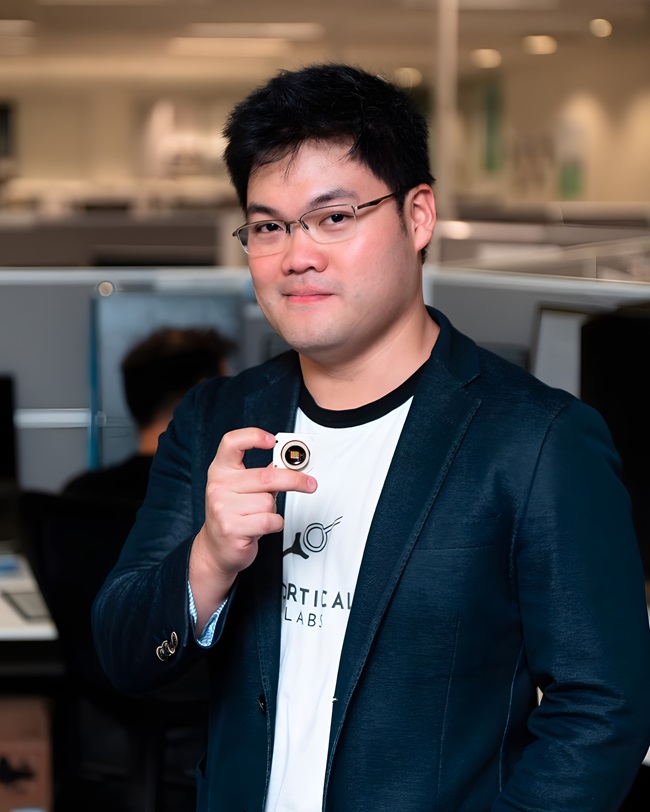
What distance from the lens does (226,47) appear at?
1270cm

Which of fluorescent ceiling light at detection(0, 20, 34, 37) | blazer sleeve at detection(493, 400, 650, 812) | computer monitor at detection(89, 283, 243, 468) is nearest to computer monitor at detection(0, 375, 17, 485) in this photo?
computer monitor at detection(89, 283, 243, 468)

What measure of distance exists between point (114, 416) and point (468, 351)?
188 cm

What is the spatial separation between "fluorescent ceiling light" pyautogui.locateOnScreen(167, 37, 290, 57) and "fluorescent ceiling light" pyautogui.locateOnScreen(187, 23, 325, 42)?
0.27 metres

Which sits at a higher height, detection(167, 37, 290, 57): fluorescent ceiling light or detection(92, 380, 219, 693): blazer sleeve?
detection(167, 37, 290, 57): fluorescent ceiling light

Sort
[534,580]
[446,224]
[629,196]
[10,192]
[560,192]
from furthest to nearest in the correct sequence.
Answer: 1. [10,192]
2. [560,192]
3. [629,196]
4. [446,224]
5. [534,580]

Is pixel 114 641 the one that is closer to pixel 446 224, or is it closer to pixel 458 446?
pixel 458 446

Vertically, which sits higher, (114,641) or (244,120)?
(244,120)

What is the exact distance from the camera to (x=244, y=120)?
1.04 meters

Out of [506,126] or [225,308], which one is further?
[506,126]

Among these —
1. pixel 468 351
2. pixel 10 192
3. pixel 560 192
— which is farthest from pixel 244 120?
pixel 10 192

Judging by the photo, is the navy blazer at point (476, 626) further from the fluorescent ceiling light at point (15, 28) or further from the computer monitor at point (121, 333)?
the fluorescent ceiling light at point (15, 28)

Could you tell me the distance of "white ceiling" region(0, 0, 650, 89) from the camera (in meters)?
10.0

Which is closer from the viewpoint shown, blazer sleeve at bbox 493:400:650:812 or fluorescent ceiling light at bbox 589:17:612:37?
blazer sleeve at bbox 493:400:650:812

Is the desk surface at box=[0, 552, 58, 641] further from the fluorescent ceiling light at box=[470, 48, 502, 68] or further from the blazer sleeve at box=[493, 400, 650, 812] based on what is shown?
the fluorescent ceiling light at box=[470, 48, 502, 68]
